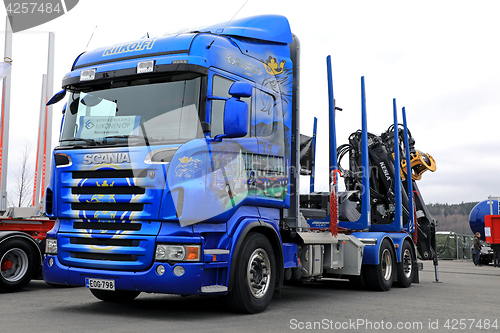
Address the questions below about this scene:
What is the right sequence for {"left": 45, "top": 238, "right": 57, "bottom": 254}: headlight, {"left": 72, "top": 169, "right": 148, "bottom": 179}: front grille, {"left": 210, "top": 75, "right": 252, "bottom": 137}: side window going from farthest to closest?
{"left": 45, "top": 238, "right": 57, "bottom": 254}: headlight
{"left": 210, "top": 75, "right": 252, "bottom": 137}: side window
{"left": 72, "top": 169, "right": 148, "bottom": 179}: front grille

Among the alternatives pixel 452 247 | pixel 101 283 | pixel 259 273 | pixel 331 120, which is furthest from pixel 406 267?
pixel 452 247

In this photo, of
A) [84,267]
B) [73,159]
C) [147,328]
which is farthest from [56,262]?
[147,328]

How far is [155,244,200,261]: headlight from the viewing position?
239 inches

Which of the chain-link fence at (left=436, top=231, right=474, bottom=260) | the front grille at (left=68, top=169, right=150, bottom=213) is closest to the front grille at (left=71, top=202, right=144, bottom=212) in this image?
the front grille at (left=68, top=169, right=150, bottom=213)

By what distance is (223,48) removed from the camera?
22.6 feet

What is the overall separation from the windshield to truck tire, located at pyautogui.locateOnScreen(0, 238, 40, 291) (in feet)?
10.9

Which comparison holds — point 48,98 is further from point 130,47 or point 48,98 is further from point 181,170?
point 181,170

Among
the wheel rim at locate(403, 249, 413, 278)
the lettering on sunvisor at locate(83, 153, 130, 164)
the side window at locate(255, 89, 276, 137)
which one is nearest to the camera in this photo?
the lettering on sunvisor at locate(83, 153, 130, 164)

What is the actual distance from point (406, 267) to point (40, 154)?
9169mm

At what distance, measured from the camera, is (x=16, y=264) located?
938cm

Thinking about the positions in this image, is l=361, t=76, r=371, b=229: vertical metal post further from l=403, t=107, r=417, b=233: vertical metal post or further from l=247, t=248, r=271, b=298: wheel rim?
l=247, t=248, r=271, b=298: wheel rim

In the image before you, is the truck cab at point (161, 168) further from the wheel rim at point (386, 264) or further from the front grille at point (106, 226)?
the wheel rim at point (386, 264)

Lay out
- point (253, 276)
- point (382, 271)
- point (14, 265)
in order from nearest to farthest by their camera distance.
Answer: point (253, 276)
point (14, 265)
point (382, 271)

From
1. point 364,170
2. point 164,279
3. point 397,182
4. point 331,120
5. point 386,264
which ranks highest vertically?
point 331,120
